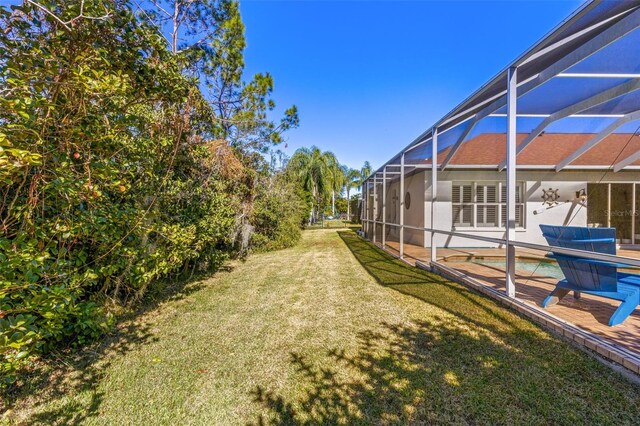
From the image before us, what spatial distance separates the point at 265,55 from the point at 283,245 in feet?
24.7

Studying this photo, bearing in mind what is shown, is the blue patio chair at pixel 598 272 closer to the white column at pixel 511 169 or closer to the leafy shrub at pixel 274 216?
the white column at pixel 511 169

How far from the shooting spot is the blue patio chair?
329 centimetres

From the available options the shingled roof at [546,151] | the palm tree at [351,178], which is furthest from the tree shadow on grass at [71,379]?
the palm tree at [351,178]

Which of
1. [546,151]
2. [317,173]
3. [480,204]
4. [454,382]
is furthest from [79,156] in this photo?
[317,173]

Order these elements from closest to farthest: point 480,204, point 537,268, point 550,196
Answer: point 537,268, point 550,196, point 480,204

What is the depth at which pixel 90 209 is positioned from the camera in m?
2.54

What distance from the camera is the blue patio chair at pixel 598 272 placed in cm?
329

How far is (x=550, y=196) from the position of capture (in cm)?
1057

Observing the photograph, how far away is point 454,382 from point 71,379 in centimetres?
379

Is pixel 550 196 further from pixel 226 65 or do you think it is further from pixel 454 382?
pixel 226 65

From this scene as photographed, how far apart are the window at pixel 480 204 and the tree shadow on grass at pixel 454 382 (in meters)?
7.71

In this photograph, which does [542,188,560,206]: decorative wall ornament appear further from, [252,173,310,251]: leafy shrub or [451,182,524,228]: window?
[252,173,310,251]: leafy shrub

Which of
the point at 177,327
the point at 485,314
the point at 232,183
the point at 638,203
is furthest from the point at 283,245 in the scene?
the point at 638,203

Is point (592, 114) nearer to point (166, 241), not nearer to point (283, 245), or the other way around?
point (166, 241)
